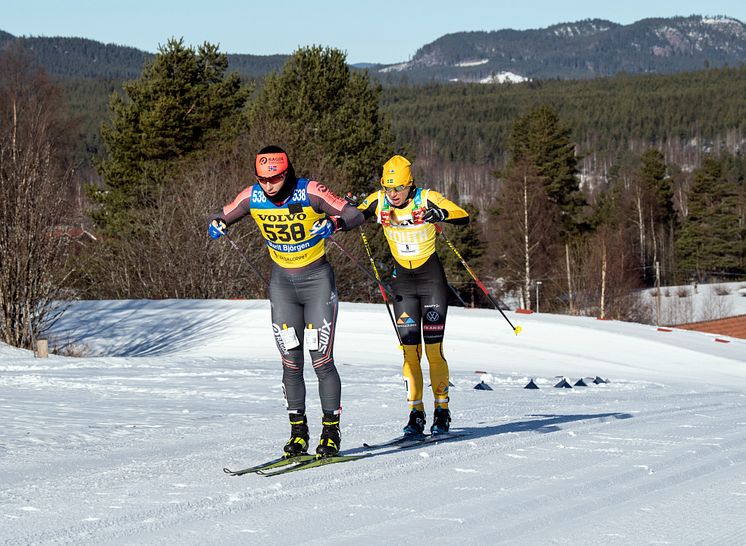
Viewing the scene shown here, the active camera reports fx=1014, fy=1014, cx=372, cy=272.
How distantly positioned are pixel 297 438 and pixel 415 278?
180 centimetres

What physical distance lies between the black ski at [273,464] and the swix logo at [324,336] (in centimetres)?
71

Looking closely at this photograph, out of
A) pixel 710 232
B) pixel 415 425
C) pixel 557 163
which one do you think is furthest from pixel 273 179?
pixel 710 232

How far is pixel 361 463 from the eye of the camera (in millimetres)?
6598

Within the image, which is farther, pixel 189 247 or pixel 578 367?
pixel 189 247

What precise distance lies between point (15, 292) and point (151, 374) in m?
4.60

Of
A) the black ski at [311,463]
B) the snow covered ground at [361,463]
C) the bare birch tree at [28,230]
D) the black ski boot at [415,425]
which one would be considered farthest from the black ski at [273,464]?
the bare birch tree at [28,230]

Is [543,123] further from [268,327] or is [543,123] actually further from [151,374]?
[151,374]

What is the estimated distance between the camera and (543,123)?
207 ft

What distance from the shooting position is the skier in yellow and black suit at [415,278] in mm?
7777

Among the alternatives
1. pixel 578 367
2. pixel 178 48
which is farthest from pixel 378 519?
pixel 178 48

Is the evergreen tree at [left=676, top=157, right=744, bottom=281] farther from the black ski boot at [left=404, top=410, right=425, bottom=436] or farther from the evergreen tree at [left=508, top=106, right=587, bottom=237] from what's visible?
the black ski boot at [left=404, top=410, right=425, bottom=436]

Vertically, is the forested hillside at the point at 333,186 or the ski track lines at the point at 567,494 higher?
the forested hillside at the point at 333,186

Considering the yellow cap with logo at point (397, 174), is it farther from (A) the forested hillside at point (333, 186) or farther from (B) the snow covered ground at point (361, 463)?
(A) the forested hillside at point (333, 186)

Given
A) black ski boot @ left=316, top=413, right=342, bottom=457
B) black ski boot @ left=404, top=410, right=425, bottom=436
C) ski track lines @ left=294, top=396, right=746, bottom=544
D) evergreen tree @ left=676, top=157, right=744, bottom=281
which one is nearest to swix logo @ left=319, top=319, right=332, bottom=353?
black ski boot @ left=316, top=413, right=342, bottom=457
